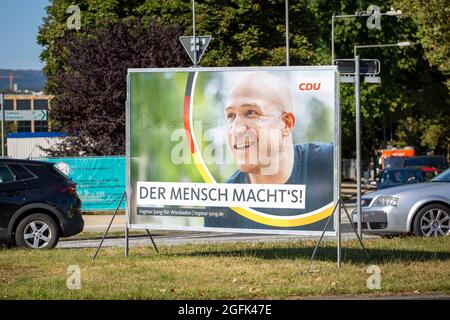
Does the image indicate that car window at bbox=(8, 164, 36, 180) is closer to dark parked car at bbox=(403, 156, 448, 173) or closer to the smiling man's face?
the smiling man's face

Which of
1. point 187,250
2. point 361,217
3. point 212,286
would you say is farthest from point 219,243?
point 212,286

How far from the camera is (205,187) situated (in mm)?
13711

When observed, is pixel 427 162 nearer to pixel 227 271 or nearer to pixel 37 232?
pixel 37 232

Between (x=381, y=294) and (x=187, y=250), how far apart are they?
5.37 metres

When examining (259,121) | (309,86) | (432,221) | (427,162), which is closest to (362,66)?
(432,221)

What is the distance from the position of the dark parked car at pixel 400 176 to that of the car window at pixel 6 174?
14.2 meters

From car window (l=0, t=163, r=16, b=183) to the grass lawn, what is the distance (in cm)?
131

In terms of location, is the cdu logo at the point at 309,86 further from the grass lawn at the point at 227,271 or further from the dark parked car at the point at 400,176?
the dark parked car at the point at 400,176

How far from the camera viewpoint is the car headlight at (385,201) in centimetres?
1702

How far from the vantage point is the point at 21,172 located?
16578 millimetres

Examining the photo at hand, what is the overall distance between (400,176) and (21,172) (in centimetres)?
1517
